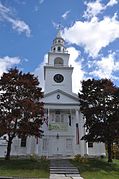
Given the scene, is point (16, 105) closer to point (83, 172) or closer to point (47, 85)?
point (83, 172)

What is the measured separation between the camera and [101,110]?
24438mm

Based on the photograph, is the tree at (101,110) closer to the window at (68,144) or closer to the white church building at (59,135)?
the white church building at (59,135)

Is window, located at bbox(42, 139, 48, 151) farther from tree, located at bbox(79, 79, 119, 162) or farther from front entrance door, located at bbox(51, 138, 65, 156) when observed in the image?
tree, located at bbox(79, 79, 119, 162)

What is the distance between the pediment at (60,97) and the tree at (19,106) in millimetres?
7668

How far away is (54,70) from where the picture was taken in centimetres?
3675

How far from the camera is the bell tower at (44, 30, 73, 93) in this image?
36000 mm

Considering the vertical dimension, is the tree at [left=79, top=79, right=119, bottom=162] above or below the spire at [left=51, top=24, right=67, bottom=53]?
below

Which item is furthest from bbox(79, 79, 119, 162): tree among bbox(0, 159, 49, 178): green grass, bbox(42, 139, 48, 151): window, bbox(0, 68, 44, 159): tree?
bbox(42, 139, 48, 151): window

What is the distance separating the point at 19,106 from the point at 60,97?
10.5 meters

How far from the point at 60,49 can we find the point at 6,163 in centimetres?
2244

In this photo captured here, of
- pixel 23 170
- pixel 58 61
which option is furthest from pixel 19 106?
pixel 58 61

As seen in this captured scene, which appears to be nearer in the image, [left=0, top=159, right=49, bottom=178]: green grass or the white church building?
[left=0, top=159, right=49, bottom=178]: green grass

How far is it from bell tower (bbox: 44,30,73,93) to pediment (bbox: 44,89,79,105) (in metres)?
2.05

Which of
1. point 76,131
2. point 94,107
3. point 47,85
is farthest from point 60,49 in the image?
point 94,107
